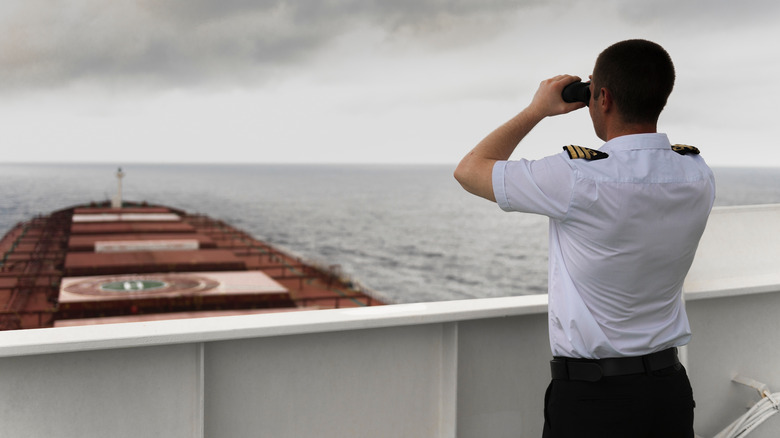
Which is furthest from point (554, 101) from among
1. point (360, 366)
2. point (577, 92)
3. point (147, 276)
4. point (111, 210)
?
point (111, 210)

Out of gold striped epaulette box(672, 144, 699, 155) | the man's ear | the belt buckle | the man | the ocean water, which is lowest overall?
the ocean water

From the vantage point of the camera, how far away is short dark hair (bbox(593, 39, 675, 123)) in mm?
915

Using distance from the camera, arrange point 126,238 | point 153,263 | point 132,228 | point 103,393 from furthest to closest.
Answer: point 132,228 < point 126,238 < point 153,263 < point 103,393

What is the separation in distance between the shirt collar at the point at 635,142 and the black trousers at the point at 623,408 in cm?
36

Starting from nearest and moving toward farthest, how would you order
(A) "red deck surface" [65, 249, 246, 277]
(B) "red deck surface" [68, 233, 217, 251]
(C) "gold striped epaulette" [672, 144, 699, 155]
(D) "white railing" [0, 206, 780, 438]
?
(C) "gold striped epaulette" [672, 144, 699, 155], (D) "white railing" [0, 206, 780, 438], (A) "red deck surface" [65, 249, 246, 277], (B) "red deck surface" [68, 233, 217, 251]

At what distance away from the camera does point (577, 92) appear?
1028 millimetres

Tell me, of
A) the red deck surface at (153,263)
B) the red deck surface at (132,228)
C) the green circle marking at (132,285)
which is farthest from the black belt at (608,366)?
the red deck surface at (132,228)

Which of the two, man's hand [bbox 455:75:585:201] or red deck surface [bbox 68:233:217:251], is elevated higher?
man's hand [bbox 455:75:585:201]

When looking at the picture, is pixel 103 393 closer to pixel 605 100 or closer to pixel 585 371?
pixel 585 371

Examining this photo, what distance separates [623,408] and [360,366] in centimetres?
61

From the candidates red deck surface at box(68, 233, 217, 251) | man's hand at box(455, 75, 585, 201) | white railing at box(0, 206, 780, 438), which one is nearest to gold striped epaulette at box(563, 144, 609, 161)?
man's hand at box(455, 75, 585, 201)

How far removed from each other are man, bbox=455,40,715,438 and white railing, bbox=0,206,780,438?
1.46 ft

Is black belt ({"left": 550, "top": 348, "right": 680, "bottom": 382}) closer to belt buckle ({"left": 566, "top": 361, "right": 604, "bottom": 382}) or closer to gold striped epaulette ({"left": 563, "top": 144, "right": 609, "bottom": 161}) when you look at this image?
belt buckle ({"left": 566, "top": 361, "right": 604, "bottom": 382})

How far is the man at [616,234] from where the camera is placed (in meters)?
0.91
